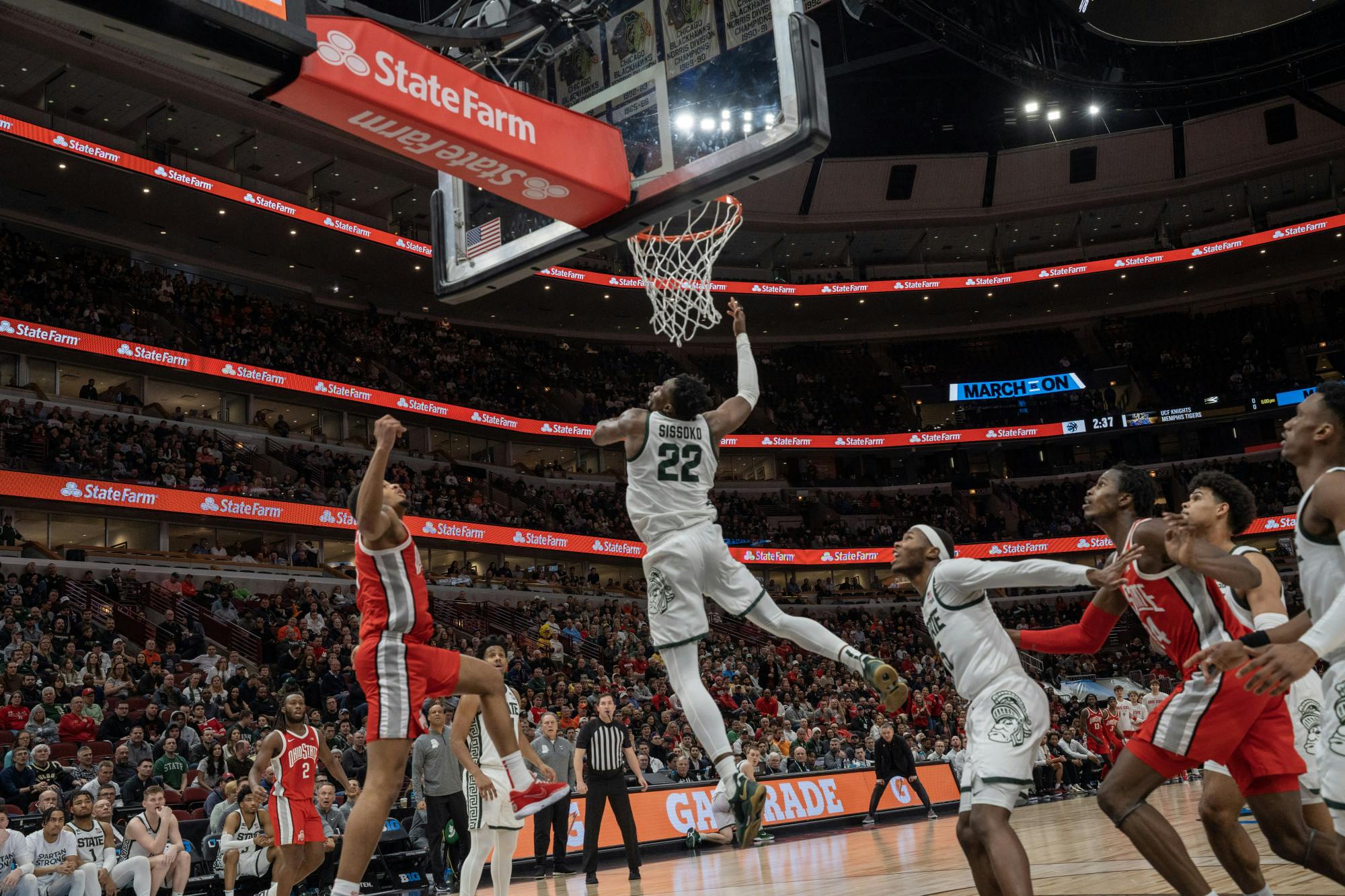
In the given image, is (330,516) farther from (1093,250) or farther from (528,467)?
(1093,250)

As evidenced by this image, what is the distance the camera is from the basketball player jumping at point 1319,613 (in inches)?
131

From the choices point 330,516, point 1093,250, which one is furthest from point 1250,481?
point 330,516

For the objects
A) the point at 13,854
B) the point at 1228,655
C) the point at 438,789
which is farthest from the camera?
the point at 438,789

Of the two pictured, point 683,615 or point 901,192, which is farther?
point 901,192

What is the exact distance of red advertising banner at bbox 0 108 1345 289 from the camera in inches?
1047

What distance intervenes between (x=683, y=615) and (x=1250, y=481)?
123ft

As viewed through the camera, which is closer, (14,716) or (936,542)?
(936,542)

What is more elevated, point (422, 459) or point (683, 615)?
point (422, 459)

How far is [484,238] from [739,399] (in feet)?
6.90

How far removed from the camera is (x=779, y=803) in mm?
15898

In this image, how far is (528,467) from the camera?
3722 centimetres

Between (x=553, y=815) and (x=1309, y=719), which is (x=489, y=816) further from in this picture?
(x=553, y=815)

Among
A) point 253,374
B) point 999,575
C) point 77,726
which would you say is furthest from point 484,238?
point 253,374

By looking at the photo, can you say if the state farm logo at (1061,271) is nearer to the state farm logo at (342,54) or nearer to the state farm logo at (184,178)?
the state farm logo at (184,178)
